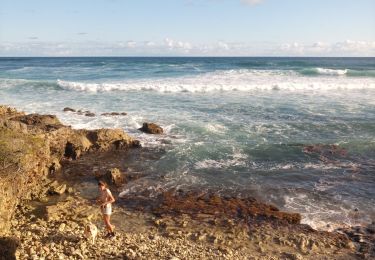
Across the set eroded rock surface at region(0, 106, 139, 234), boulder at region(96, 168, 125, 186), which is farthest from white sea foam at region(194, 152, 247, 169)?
eroded rock surface at region(0, 106, 139, 234)

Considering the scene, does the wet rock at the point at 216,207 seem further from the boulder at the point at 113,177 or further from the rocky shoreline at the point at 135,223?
the boulder at the point at 113,177

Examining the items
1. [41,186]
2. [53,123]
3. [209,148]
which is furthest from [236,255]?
[53,123]

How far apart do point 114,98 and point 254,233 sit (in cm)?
2547

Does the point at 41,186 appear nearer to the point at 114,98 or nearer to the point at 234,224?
the point at 234,224

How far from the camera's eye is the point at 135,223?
39.2 ft

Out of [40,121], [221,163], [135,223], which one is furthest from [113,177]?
[40,121]

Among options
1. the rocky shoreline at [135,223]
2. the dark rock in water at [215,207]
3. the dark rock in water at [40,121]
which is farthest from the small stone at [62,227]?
the dark rock in water at [40,121]

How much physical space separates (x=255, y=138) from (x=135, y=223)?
11.1 m

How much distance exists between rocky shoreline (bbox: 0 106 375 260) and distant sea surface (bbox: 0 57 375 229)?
38.3 inches

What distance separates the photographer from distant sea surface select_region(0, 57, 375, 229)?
577 inches

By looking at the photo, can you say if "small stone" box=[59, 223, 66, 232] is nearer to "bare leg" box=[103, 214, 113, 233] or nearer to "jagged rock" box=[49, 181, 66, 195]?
"bare leg" box=[103, 214, 113, 233]

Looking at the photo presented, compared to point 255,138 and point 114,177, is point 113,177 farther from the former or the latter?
point 255,138

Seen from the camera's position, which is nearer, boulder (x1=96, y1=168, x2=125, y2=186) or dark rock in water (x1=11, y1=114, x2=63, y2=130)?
boulder (x1=96, y1=168, x2=125, y2=186)

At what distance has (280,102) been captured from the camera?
33219 millimetres
